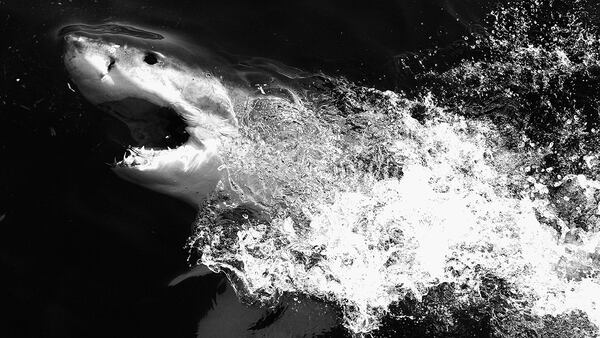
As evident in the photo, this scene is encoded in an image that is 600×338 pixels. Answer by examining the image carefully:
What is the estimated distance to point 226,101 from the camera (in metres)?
2.96

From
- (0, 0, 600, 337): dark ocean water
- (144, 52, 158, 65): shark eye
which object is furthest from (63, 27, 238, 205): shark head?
(0, 0, 600, 337): dark ocean water

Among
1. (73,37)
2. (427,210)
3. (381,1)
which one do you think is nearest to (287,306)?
(427,210)

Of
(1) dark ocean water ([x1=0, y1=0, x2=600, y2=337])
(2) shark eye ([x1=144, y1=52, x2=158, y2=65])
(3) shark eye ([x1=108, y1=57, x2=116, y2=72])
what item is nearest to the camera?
(3) shark eye ([x1=108, y1=57, x2=116, y2=72])

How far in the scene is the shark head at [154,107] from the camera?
268 centimetres

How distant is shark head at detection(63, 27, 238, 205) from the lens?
2.68 meters

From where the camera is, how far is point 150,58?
9.17 feet

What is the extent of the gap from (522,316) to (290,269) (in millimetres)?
1293

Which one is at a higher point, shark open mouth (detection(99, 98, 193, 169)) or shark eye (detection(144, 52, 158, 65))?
shark eye (detection(144, 52, 158, 65))

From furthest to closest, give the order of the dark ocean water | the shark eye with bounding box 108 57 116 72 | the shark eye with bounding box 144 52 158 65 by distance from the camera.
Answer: the dark ocean water
the shark eye with bounding box 144 52 158 65
the shark eye with bounding box 108 57 116 72

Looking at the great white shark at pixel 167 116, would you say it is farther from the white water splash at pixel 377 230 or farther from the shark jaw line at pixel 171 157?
the white water splash at pixel 377 230

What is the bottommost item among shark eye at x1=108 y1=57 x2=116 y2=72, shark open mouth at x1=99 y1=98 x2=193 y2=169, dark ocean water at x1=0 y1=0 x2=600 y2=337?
dark ocean water at x1=0 y1=0 x2=600 y2=337

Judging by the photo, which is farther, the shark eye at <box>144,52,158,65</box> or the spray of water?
the spray of water

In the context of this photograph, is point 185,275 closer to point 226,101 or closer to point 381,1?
point 226,101

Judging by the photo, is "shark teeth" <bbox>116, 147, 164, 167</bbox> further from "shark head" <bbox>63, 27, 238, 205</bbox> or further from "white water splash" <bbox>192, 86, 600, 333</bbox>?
"white water splash" <bbox>192, 86, 600, 333</bbox>
